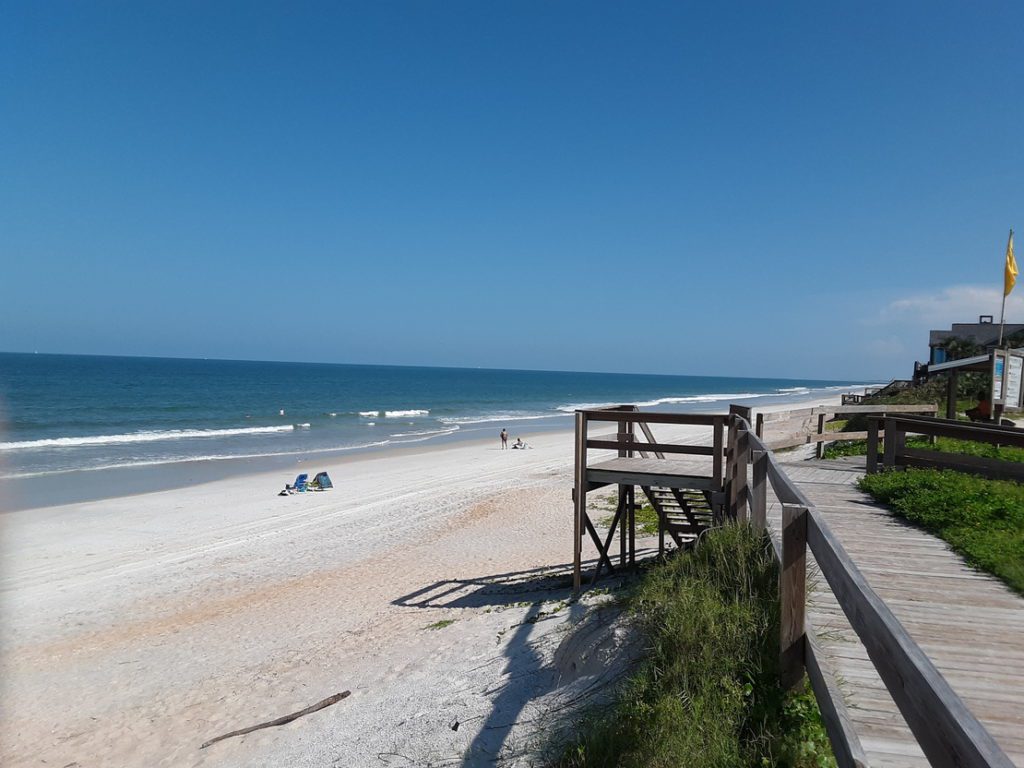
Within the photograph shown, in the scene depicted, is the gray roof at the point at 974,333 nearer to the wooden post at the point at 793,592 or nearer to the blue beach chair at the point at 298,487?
the blue beach chair at the point at 298,487

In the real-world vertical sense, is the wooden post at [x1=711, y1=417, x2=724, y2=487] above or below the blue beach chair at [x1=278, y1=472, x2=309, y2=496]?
above

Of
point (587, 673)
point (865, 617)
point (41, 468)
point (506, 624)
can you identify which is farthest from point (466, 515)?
point (41, 468)

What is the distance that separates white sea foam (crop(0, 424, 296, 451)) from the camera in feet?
104

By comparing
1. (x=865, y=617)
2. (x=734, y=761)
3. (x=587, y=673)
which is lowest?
(x=587, y=673)

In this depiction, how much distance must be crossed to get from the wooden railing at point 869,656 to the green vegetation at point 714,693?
0.22m

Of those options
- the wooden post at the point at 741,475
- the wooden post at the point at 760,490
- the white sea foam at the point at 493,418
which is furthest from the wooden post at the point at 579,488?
the white sea foam at the point at 493,418

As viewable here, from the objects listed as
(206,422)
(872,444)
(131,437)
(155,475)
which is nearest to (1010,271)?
(872,444)

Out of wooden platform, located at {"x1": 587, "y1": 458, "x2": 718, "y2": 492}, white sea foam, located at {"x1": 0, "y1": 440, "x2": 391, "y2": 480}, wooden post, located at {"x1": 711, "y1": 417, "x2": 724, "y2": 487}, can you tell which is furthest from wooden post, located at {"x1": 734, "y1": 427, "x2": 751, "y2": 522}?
white sea foam, located at {"x1": 0, "y1": 440, "x2": 391, "y2": 480}

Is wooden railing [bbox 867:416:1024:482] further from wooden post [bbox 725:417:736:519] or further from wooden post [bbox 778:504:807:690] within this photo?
wooden post [bbox 778:504:807:690]

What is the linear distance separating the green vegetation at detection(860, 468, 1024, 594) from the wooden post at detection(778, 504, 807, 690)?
263 centimetres

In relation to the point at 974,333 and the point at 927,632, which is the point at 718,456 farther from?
the point at 974,333

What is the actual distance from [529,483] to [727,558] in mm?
16673

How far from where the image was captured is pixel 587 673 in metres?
5.49

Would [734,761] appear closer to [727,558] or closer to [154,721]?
[727,558]
